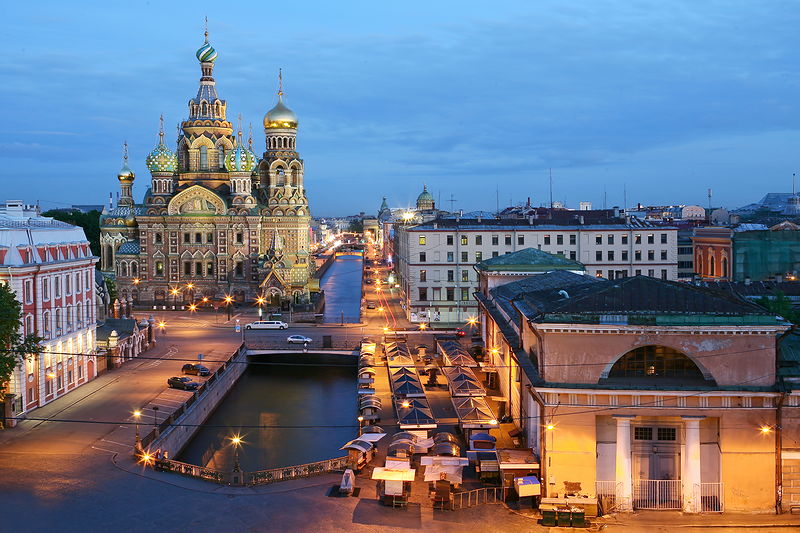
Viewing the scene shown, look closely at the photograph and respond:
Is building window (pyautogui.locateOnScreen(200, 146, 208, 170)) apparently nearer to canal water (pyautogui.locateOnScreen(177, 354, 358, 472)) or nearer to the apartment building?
the apartment building

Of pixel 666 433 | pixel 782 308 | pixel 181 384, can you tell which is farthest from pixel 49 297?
pixel 782 308

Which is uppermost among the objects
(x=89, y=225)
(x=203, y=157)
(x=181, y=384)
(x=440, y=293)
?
(x=203, y=157)

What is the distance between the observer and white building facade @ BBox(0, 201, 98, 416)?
138 ft

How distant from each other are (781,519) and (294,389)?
38825 mm

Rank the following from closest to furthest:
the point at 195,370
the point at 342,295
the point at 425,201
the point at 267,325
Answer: the point at 195,370 < the point at 267,325 < the point at 342,295 < the point at 425,201

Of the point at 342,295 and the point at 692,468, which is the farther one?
the point at 342,295

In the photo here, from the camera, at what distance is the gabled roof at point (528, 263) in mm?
56406

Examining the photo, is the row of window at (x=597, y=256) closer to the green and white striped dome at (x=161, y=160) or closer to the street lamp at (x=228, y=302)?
the street lamp at (x=228, y=302)

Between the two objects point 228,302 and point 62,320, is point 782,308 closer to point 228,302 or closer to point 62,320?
point 62,320

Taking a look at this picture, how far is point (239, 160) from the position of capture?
315 feet

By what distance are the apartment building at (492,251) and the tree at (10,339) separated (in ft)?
139

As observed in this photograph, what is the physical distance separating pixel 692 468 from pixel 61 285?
118ft

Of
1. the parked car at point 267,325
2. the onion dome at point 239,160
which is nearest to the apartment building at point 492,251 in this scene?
the parked car at point 267,325

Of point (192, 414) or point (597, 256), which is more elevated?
point (597, 256)
